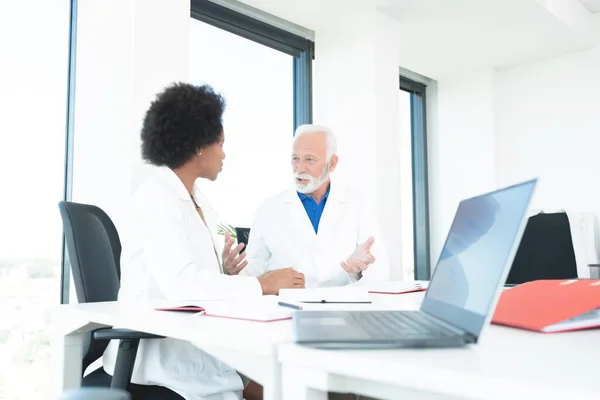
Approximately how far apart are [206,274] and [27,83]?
191cm

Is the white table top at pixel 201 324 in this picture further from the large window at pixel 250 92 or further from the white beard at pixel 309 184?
the large window at pixel 250 92

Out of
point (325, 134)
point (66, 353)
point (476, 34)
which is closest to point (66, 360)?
point (66, 353)

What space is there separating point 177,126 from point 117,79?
1.13 m

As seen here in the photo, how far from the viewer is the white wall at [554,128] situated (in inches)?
189

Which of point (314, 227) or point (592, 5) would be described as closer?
point (314, 227)

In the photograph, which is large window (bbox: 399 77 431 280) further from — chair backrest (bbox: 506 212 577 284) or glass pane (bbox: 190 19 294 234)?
chair backrest (bbox: 506 212 577 284)

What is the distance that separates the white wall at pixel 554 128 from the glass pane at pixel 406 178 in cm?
84

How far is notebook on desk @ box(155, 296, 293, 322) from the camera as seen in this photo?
101 centimetres

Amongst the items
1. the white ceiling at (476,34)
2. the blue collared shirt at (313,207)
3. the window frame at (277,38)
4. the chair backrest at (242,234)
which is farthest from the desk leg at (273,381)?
the white ceiling at (476,34)

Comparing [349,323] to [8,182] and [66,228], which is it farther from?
[8,182]

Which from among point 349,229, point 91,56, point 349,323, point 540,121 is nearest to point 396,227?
point 349,229

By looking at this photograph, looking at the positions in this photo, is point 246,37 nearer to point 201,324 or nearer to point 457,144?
point 457,144

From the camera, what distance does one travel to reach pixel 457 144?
5457mm

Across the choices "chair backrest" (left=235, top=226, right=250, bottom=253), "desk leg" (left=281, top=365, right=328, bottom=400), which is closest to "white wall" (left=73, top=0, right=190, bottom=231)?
"chair backrest" (left=235, top=226, right=250, bottom=253)
